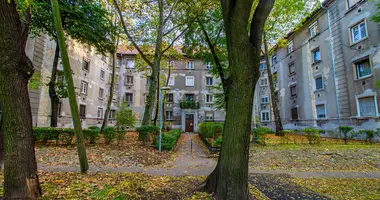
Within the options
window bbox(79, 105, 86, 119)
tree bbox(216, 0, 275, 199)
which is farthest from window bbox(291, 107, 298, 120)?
window bbox(79, 105, 86, 119)

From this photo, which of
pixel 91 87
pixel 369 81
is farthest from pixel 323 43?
pixel 91 87

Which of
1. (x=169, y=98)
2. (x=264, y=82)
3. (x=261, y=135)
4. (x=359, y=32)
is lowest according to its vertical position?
(x=261, y=135)

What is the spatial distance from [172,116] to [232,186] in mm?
24258

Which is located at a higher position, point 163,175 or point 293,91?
point 293,91

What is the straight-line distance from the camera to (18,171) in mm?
2984

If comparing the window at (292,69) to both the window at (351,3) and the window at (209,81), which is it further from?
the window at (209,81)

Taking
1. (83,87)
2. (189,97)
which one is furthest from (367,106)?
(83,87)

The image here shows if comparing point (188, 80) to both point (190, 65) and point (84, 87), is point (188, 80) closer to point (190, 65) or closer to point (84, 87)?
point (190, 65)

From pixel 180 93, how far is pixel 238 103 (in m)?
24.7

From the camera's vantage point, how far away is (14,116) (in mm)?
3045

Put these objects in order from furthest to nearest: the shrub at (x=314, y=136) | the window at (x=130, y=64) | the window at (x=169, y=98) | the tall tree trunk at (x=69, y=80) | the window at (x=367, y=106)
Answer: the window at (x=169, y=98)
the window at (x=130, y=64)
the window at (x=367, y=106)
the shrub at (x=314, y=136)
the tall tree trunk at (x=69, y=80)

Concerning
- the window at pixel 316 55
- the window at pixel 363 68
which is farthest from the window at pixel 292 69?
the window at pixel 363 68

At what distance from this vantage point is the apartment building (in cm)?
2691

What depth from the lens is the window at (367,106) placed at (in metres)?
13.4
